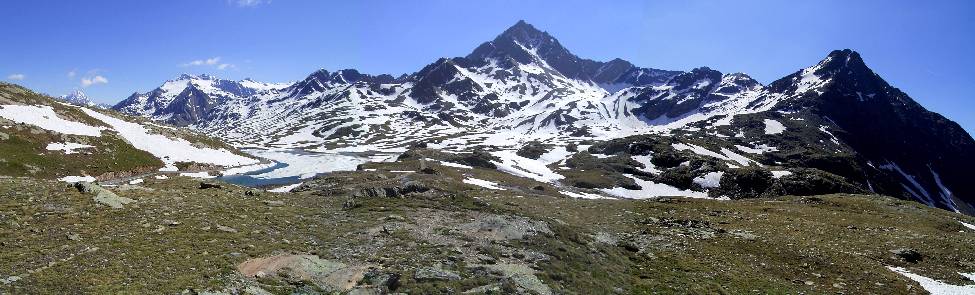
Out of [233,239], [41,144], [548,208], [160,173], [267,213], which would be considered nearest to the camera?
[233,239]

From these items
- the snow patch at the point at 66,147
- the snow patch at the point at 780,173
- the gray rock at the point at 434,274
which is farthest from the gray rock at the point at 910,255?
the snow patch at the point at 66,147

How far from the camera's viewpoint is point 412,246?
24141 mm

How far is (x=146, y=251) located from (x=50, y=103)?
9693 centimetres

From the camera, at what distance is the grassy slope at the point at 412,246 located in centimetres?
1875

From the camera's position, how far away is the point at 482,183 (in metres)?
85.1

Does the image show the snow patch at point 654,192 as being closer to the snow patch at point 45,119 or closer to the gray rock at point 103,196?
the gray rock at point 103,196

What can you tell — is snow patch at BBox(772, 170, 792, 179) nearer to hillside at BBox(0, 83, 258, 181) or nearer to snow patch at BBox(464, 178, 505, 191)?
snow patch at BBox(464, 178, 505, 191)

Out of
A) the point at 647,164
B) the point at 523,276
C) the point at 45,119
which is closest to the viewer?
the point at 523,276

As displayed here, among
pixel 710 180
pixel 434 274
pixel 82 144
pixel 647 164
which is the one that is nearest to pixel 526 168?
pixel 647 164

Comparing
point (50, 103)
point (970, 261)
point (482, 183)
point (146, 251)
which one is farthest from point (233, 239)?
point (50, 103)

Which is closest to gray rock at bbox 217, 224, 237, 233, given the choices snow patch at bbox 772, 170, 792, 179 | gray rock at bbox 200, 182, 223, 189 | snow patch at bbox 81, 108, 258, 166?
gray rock at bbox 200, 182, 223, 189

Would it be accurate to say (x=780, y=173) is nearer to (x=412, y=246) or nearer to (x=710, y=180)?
(x=710, y=180)

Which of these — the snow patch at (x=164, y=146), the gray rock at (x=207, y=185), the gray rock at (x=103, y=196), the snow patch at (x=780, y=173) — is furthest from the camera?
the snow patch at (x=780, y=173)

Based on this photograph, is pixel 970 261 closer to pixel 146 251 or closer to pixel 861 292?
pixel 861 292
